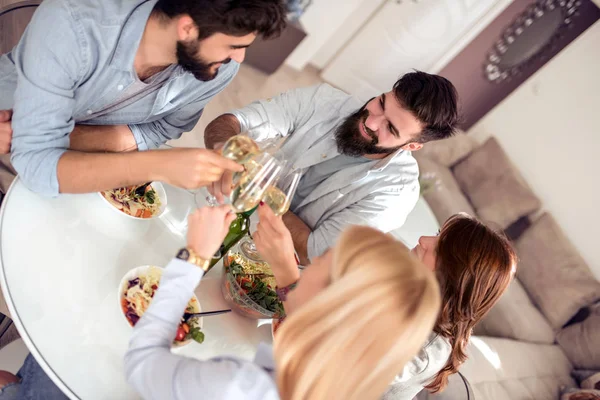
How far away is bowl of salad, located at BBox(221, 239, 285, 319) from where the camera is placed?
3.99ft

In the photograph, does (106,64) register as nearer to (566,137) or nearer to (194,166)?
(194,166)

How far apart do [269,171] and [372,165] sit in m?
0.88

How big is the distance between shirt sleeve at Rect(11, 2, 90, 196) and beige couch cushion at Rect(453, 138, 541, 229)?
3385mm

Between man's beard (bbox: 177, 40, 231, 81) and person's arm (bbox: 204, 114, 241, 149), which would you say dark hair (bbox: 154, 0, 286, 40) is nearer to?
man's beard (bbox: 177, 40, 231, 81)

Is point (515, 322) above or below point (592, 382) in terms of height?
below

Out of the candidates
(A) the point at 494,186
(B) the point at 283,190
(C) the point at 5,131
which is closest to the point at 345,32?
(A) the point at 494,186

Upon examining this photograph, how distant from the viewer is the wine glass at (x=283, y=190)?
1104 millimetres

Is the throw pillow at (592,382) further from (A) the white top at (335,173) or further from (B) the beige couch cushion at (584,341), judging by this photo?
(A) the white top at (335,173)

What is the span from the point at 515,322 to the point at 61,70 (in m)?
3.23

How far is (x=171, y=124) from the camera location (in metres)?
1.56

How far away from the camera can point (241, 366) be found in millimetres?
845

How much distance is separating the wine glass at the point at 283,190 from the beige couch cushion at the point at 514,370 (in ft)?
6.67

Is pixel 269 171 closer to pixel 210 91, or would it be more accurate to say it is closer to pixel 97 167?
pixel 97 167

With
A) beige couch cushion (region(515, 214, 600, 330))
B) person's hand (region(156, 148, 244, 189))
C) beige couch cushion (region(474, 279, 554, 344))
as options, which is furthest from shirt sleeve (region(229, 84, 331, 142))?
beige couch cushion (region(515, 214, 600, 330))
